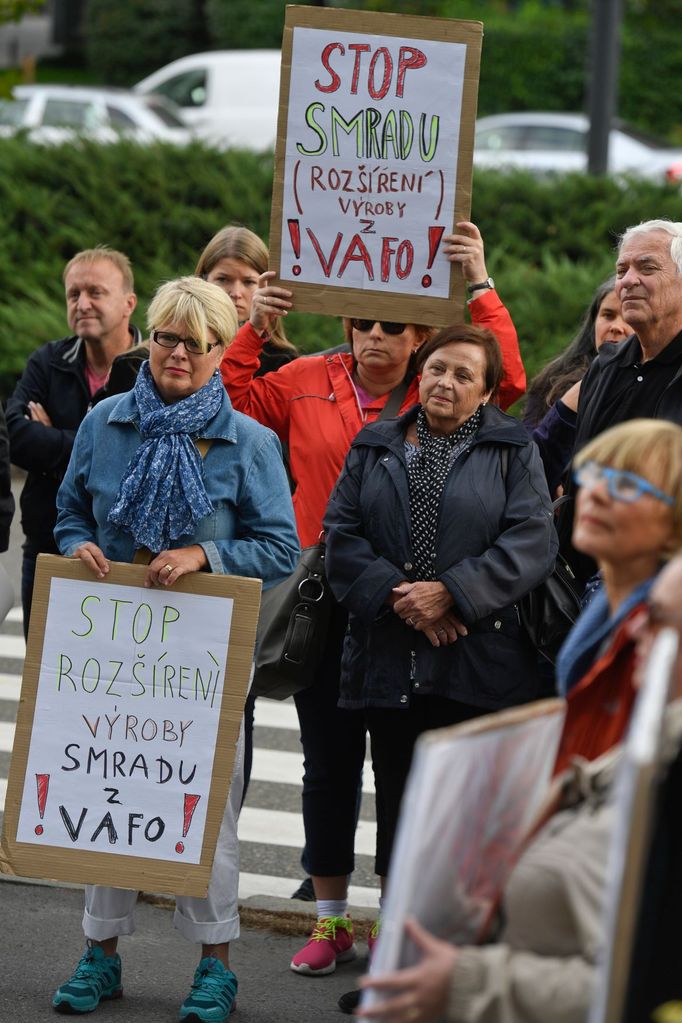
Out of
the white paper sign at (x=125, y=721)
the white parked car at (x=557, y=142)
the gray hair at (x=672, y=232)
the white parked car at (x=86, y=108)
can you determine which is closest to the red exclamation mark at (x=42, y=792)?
the white paper sign at (x=125, y=721)

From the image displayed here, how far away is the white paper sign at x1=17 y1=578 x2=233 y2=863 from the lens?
443 centimetres

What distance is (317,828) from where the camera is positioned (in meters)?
5.02

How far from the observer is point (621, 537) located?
8.98ft

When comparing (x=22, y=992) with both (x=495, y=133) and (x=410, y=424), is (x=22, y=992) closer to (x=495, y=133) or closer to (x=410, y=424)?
(x=410, y=424)

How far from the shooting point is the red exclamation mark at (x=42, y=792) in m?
4.48

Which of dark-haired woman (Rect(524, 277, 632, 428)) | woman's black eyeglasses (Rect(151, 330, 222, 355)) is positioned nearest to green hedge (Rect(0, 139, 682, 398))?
dark-haired woman (Rect(524, 277, 632, 428))

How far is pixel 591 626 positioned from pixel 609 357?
7.02ft

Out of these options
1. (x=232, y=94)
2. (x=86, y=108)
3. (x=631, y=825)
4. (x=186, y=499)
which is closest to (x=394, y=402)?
(x=186, y=499)

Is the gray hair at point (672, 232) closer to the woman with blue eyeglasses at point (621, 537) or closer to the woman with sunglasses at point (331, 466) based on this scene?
the woman with sunglasses at point (331, 466)

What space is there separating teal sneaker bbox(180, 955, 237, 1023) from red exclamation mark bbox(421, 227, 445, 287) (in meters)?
2.02

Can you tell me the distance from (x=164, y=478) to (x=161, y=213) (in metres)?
9.42

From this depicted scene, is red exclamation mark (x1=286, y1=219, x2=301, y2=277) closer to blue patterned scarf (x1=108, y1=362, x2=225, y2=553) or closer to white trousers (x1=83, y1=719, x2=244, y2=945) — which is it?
blue patterned scarf (x1=108, y1=362, x2=225, y2=553)

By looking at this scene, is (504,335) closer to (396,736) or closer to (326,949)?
(396,736)

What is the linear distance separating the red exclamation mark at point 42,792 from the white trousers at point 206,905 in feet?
0.77
